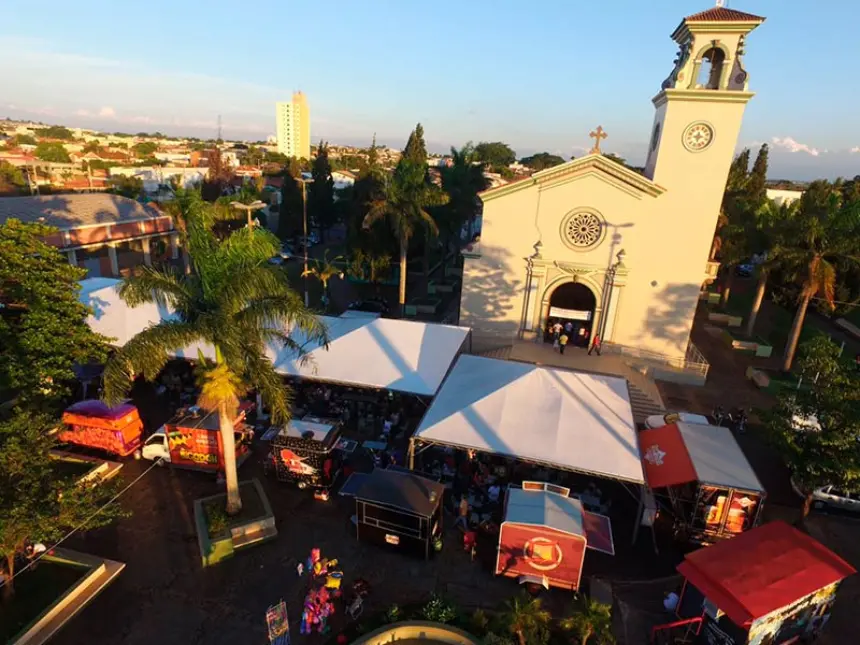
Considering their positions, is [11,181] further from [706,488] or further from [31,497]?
[706,488]

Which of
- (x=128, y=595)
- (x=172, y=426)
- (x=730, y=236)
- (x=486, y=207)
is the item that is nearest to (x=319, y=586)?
(x=128, y=595)

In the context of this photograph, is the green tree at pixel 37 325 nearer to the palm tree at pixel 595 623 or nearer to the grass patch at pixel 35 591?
the grass patch at pixel 35 591

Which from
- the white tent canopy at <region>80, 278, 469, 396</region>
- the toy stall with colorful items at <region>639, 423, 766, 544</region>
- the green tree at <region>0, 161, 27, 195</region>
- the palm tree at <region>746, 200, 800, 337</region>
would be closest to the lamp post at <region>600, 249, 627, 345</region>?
the white tent canopy at <region>80, 278, 469, 396</region>

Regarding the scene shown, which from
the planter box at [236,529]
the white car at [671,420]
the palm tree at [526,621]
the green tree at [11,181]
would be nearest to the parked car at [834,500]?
the white car at [671,420]

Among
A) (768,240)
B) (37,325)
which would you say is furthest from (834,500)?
(37,325)

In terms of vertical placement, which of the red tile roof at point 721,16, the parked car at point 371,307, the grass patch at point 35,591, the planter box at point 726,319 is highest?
the red tile roof at point 721,16

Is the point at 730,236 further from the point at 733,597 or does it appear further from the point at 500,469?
the point at 733,597
